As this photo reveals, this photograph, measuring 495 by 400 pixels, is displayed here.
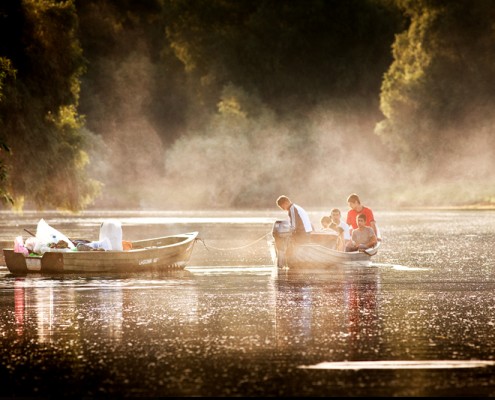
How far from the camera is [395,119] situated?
2995 inches

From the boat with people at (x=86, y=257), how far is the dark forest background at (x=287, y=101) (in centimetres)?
5133

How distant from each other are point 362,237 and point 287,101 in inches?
2658

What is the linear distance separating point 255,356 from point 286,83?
272 feet

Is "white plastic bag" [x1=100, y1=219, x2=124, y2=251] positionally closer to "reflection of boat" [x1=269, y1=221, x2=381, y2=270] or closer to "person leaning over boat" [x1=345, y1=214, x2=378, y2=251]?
"reflection of boat" [x1=269, y1=221, x2=381, y2=270]

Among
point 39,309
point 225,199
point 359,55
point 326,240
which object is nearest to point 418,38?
point 359,55

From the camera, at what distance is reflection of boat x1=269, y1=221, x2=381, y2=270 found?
25.0 meters

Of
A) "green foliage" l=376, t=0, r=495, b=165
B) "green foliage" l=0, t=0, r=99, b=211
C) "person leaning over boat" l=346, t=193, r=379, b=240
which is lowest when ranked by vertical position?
"person leaning over boat" l=346, t=193, r=379, b=240

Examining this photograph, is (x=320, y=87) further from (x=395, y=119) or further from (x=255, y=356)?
(x=255, y=356)

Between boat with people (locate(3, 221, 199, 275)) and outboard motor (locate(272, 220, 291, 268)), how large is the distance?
2136mm

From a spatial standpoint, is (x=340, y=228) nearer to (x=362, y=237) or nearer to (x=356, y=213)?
(x=362, y=237)

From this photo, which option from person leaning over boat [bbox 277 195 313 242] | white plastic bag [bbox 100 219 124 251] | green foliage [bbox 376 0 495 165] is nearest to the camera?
white plastic bag [bbox 100 219 124 251]

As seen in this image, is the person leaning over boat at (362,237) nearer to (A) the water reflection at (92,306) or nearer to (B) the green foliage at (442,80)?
(A) the water reflection at (92,306)

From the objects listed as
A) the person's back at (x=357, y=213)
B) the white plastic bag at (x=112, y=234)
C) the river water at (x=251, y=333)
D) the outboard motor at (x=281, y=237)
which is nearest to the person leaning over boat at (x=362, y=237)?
the person's back at (x=357, y=213)

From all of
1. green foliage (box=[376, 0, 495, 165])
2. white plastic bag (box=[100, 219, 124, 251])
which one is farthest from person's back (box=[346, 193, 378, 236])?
green foliage (box=[376, 0, 495, 165])
